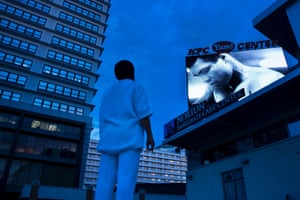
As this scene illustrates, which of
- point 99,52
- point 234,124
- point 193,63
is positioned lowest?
point 234,124

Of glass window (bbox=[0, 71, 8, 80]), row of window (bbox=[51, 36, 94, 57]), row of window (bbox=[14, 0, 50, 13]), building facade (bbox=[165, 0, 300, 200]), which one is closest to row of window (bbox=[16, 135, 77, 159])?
glass window (bbox=[0, 71, 8, 80])

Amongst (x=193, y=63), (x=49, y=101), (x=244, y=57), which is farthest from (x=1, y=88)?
(x=244, y=57)

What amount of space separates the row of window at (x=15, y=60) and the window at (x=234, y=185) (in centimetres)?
3327

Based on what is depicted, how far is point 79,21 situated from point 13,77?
15.5 meters

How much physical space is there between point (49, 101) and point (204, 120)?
27.5 m

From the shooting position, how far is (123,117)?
3.02 m

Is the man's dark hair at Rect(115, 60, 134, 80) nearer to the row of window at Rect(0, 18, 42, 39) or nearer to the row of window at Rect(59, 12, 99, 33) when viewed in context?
the row of window at Rect(0, 18, 42, 39)

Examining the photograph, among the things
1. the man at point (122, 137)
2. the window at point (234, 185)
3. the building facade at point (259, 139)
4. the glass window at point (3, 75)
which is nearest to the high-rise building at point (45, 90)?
the glass window at point (3, 75)

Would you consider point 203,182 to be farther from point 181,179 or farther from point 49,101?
point 181,179

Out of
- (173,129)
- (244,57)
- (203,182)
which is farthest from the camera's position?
(244,57)

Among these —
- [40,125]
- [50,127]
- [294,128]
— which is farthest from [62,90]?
Result: [294,128]

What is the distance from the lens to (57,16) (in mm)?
42219

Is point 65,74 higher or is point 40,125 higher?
point 65,74

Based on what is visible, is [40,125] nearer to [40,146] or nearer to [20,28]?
[40,146]
